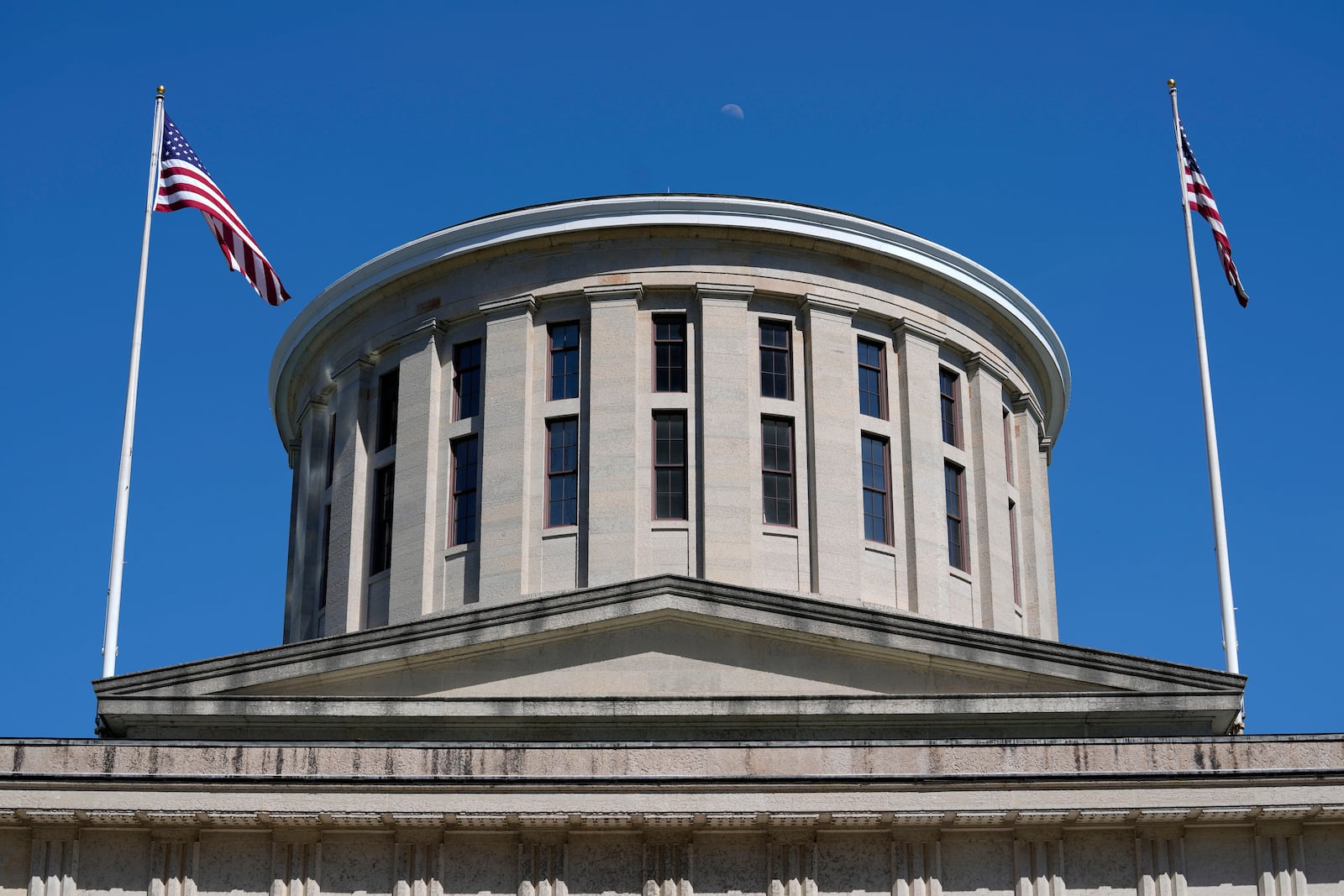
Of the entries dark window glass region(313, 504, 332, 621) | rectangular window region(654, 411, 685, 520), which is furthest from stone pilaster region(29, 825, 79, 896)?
dark window glass region(313, 504, 332, 621)

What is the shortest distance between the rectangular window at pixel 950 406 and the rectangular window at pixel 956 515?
598 millimetres

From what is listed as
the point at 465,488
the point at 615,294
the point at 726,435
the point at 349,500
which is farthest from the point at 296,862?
the point at 615,294

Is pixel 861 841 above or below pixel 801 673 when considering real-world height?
below

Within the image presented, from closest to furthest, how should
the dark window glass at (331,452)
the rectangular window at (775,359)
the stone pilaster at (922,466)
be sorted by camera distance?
the stone pilaster at (922,466)
the rectangular window at (775,359)
the dark window glass at (331,452)

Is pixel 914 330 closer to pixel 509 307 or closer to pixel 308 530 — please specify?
pixel 509 307

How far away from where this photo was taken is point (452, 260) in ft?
135

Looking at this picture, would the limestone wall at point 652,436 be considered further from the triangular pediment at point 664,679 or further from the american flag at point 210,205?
the triangular pediment at point 664,679

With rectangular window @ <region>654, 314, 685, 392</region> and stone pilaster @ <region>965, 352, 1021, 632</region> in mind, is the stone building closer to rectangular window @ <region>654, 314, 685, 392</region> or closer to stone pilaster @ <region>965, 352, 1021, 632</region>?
rectangular window @ <region>654, 314, 685, 392</region>

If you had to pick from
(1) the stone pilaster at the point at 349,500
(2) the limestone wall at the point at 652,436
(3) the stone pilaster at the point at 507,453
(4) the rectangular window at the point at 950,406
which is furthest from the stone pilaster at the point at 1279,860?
(1) the stone pilaster at the point at 349,500

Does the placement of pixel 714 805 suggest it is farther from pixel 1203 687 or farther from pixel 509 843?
pixel 1203 687

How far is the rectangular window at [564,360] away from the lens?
39.9 metres

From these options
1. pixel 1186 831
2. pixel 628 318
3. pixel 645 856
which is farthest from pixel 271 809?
pixel 628 318

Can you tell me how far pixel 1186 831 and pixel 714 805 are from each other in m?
6.04

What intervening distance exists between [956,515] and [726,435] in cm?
522
